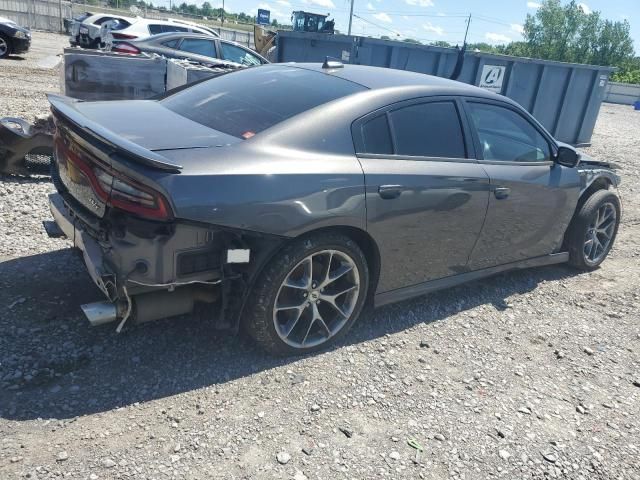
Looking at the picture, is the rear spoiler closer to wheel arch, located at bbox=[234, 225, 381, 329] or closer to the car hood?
the car hood

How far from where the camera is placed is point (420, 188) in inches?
137

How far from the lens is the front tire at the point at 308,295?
305cm

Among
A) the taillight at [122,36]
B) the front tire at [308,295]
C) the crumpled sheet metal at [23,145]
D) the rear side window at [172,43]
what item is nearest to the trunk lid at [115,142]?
the front tire at [308,295]

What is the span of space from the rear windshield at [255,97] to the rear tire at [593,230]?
109 inches

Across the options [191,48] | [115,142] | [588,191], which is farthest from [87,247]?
[191,48]

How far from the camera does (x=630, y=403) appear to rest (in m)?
3.40

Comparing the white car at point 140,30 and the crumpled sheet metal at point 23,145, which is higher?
the white car at point 140,30

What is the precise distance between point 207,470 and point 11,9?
109 feet

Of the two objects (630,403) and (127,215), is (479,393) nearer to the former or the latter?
(630,403)

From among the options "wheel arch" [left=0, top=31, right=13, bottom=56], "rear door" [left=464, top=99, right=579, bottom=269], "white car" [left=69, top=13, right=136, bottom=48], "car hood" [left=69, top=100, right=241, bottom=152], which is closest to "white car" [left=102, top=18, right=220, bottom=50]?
"white car" [left=69, top=13, right=136, bottom=48]

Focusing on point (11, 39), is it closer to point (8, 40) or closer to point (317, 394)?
point (8, 40)

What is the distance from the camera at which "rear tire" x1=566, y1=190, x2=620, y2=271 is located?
5012 mm

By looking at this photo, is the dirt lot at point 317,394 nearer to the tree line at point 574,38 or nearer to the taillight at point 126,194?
the taillight at point 126,194

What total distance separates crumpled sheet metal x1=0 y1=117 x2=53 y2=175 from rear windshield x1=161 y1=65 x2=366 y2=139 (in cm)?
236
